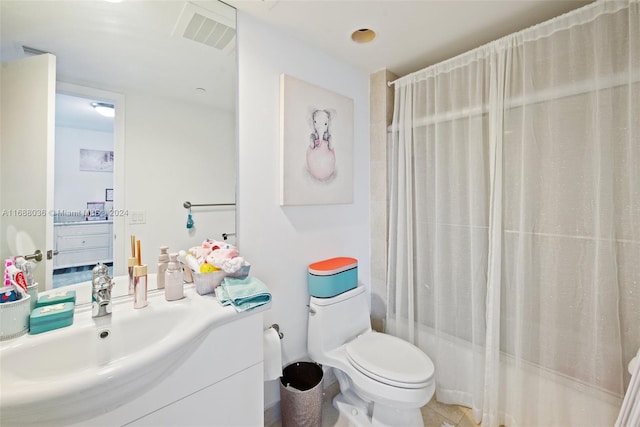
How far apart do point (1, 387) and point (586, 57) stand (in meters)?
2.38

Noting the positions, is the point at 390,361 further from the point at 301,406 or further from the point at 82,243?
the point at 82,243

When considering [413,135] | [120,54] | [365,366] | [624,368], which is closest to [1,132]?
[120,54]

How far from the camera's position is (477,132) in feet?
4.96

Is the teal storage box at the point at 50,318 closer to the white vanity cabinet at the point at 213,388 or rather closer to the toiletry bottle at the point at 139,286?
the toiletry bottle at the point at 139,286

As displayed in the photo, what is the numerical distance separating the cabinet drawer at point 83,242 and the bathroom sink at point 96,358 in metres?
0.24

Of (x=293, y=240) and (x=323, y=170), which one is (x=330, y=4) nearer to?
(x=323, y=170)

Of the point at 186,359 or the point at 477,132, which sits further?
the point at 477,132

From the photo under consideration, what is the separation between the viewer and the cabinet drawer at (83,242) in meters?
1.02

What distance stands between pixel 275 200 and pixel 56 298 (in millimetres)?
973

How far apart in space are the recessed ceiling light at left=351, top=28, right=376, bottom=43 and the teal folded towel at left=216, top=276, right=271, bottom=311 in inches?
59.5

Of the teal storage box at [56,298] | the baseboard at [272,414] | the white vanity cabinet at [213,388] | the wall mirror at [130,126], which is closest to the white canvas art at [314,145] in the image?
the wall mirror at [130,126]

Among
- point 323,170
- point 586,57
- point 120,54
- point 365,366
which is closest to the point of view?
point 120,54

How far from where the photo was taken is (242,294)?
3.57 feet

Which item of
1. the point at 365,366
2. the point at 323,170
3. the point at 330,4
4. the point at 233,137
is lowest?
the point at 365,366
